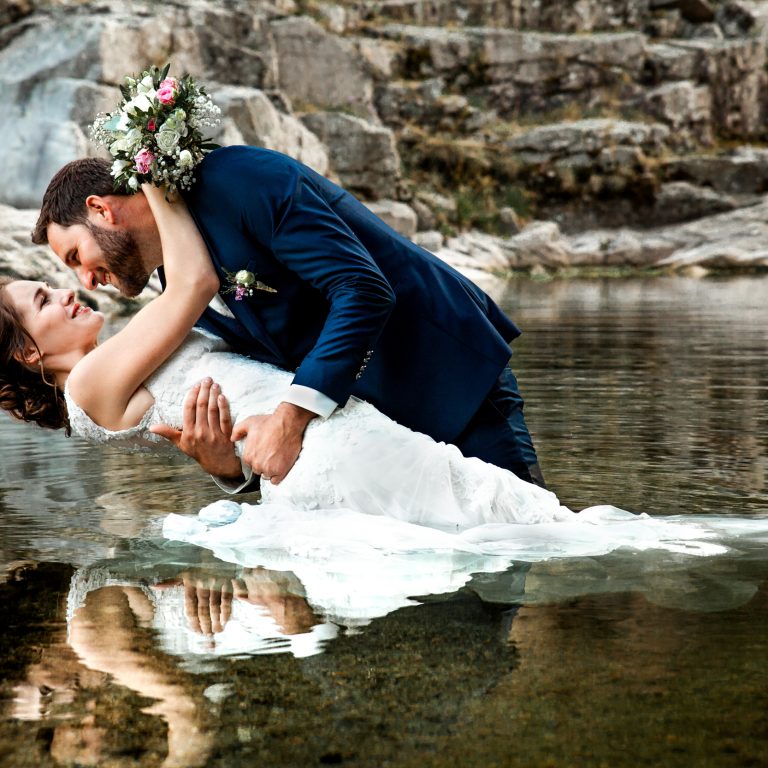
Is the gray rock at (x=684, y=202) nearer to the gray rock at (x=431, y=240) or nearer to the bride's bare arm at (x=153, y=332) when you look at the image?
the gray rock at (x=431, y=240)

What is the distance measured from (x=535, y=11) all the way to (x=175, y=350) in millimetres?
36418

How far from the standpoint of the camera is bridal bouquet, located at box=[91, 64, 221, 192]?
310 centimetres

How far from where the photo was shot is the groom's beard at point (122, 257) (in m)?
3.20

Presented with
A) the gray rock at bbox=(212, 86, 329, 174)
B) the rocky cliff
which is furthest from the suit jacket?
the rocky cliff

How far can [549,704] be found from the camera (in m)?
2.02

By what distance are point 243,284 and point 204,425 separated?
0.48 m

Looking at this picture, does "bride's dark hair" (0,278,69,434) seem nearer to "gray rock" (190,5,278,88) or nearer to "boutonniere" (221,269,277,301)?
"boutonniere" (221,269,277,301)

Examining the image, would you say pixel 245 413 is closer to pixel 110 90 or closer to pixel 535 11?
pixel 110 90

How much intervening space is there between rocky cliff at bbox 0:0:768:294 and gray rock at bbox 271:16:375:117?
5 cm

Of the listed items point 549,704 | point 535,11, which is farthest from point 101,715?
point 535,11

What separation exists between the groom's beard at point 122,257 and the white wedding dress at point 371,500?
29 cm

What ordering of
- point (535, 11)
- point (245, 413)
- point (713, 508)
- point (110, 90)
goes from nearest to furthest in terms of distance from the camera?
point (245, 413), point (713, 508), point (110, 90), point (535, 11)

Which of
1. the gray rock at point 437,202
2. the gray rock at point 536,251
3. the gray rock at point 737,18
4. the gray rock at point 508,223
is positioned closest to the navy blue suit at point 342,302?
the gray rock at point 536,251

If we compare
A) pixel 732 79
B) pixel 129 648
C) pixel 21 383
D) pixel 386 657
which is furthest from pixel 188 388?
pixel 732 79
